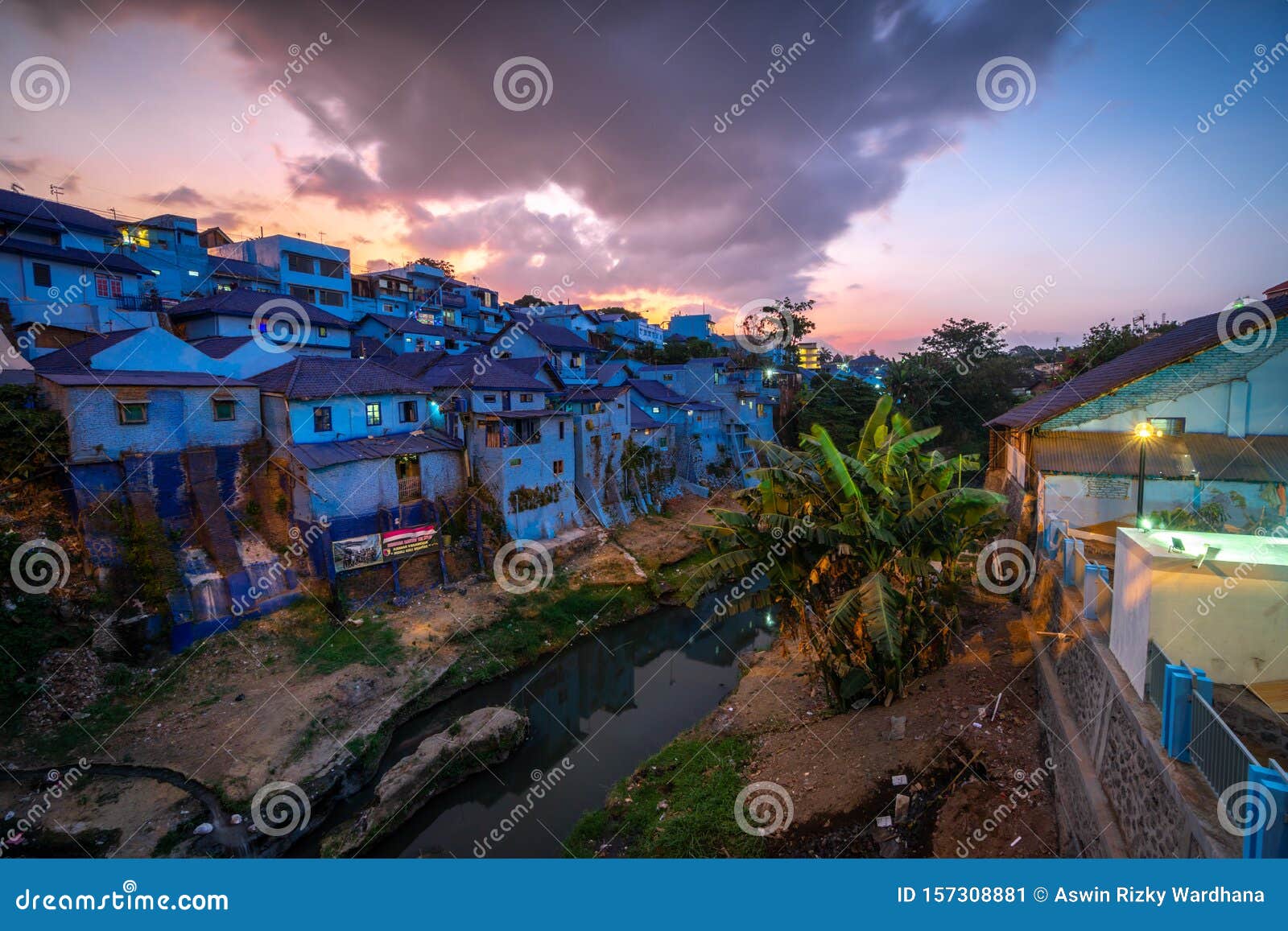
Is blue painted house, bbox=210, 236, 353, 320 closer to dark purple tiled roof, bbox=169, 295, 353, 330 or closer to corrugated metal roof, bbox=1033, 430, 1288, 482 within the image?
dark purple tiled roof, bbox=169, 295, 353, 330

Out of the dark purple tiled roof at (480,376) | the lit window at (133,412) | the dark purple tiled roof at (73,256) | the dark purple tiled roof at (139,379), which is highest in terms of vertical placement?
the dark purple tiled roof at (73,256)

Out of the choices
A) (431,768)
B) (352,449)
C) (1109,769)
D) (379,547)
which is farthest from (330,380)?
(1109,769)

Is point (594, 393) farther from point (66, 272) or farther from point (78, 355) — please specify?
point (66, 272)

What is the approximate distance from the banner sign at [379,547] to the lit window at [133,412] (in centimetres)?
646

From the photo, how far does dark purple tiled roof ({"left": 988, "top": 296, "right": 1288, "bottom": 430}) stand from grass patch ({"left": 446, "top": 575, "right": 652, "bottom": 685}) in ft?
48.0

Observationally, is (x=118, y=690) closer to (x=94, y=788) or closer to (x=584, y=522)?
(x=94, y=788)

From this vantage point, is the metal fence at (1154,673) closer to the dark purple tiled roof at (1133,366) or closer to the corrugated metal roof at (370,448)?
the dark purple tiled roof at (1133,366)

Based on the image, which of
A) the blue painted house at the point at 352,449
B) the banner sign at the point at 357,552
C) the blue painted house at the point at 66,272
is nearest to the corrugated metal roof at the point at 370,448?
the blue painted house at the point at 352,449

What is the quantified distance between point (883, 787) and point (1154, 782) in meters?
4.99

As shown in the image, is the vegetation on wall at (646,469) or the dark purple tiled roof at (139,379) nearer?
the dark purple tiled roof at (139,379)

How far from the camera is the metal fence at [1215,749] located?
4.28m

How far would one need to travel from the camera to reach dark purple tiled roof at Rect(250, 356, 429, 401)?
1998 cm

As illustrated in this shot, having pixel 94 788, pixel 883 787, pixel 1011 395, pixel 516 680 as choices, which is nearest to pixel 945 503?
pixel 883 787

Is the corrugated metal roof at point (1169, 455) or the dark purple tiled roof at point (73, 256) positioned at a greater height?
the dark purple tiled roof at point (73, 256)
